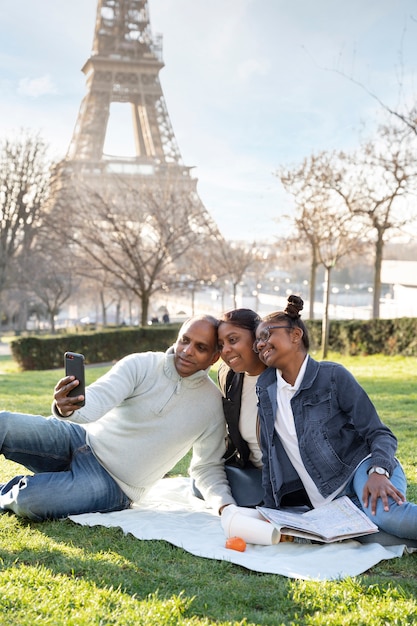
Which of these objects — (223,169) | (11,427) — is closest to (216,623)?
(11,427)

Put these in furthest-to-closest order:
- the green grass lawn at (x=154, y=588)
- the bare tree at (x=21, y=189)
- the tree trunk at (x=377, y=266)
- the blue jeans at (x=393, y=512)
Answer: the bare tree at (x=21, y=189)
the tree trunk at (x=377, y=266)
the blue jeans at (x=393, y=512)
the green grass lawn at (x=154, y=588)

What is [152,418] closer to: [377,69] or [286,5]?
[377,69]

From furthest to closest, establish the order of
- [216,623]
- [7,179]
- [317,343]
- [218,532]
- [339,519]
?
[7,179] → [317,343] → [218,532] → [339,519] → [216,623]

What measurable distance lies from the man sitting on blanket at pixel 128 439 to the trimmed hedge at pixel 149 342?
39.5 feet

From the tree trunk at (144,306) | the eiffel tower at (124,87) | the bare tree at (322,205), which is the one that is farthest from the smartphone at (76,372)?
the eiffel tower at (124,87)

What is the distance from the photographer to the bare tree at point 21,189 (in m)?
27.0

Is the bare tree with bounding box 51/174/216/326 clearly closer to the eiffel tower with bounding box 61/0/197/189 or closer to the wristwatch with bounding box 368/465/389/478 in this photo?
the wristwatch with bounding box 368/465/389/478

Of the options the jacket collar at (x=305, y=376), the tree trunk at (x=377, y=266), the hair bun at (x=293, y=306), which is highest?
the tree trunk at (x=377, y=266)

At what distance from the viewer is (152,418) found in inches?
155

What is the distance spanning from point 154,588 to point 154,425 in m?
1.18

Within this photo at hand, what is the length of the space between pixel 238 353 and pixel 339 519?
3.47 feet

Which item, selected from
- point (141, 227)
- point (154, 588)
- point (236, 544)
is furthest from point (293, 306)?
point (141, 227)

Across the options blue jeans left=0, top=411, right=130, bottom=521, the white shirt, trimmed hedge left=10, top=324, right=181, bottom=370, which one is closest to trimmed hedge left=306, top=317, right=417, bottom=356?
trimmed hedge left=10, top=324, right=181, bottom=370

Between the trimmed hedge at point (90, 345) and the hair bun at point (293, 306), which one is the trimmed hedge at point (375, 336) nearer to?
the trimmed hedge at point (90, 345)
